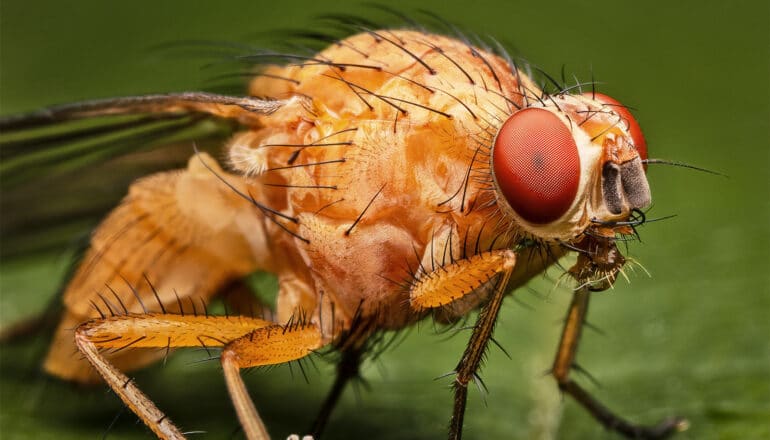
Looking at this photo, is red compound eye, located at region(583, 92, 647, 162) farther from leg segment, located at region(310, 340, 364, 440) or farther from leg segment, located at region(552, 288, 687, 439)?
leg segment, located at region(310, 340, 364, 440)

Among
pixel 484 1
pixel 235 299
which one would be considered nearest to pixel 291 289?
pixel 235 299

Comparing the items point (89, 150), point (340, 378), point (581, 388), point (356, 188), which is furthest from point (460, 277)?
point (89, 150)

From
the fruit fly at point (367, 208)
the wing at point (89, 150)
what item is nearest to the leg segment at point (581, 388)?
the fruit fly at point (367, 208)

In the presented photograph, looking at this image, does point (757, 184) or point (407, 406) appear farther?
point (757, 184)

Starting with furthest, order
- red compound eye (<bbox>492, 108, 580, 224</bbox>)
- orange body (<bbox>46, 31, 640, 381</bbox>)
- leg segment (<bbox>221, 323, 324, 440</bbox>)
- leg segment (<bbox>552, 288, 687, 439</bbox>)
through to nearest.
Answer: leg segment (<bbox>552, 288, 687, 439</bbox>)
orange body (<bbox>46, 31, 640, 381</bbox>)
leg segment (<bbox>221, 323, 324, 440</bbox>)
red compound eye (<bbox>492, 108, 580, 224</bbox>)

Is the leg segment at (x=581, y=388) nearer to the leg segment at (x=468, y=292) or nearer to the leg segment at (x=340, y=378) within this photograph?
the leg segment at (x=468, y=292)

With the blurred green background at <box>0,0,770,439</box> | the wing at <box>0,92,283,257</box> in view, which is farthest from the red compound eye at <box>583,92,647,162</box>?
the wing at <box>0,92,283,257</box>

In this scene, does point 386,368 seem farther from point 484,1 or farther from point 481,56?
point 484,1

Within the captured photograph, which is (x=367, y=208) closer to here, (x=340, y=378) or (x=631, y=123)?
(x=340, y=378)

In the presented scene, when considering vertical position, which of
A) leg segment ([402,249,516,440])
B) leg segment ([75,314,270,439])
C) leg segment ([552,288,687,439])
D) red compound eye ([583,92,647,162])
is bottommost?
leg segment ([552,288,687,439])
